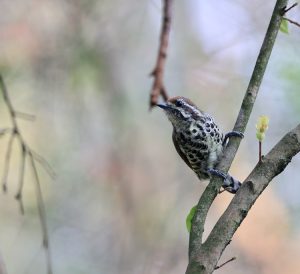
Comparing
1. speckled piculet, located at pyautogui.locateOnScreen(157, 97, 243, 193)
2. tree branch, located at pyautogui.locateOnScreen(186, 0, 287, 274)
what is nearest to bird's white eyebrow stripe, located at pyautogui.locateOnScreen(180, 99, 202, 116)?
speckled piculet, located at pyautogui.locateOnScreen(157, 97, 243, 193)

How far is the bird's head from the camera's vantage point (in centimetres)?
384

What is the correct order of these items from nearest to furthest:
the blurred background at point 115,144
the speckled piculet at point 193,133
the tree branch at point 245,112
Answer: the tree branch at point 245,112 → the speckled piculet at point 193,133 → the blurred background at point 115,144

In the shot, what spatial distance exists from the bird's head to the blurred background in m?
2.20

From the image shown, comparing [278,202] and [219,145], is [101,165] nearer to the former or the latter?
[278,202]

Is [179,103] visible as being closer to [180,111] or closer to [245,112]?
[180,111]

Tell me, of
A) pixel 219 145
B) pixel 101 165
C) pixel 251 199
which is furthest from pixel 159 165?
pixel 251 199

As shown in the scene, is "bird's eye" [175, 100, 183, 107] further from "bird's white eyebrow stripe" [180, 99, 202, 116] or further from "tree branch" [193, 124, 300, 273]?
"tree branch" [193, 124, 300, 273]

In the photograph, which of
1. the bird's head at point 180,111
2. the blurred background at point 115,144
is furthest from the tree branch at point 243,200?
the blurred background at point 115,144

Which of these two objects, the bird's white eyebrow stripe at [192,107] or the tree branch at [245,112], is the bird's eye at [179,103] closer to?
the bird's white eyebrow stripe at [192,107]

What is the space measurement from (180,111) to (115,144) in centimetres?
279

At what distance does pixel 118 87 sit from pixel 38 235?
5.63 feet

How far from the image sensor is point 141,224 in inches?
251

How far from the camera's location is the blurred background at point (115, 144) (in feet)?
20.3

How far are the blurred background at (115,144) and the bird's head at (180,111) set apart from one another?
7.22 ft
